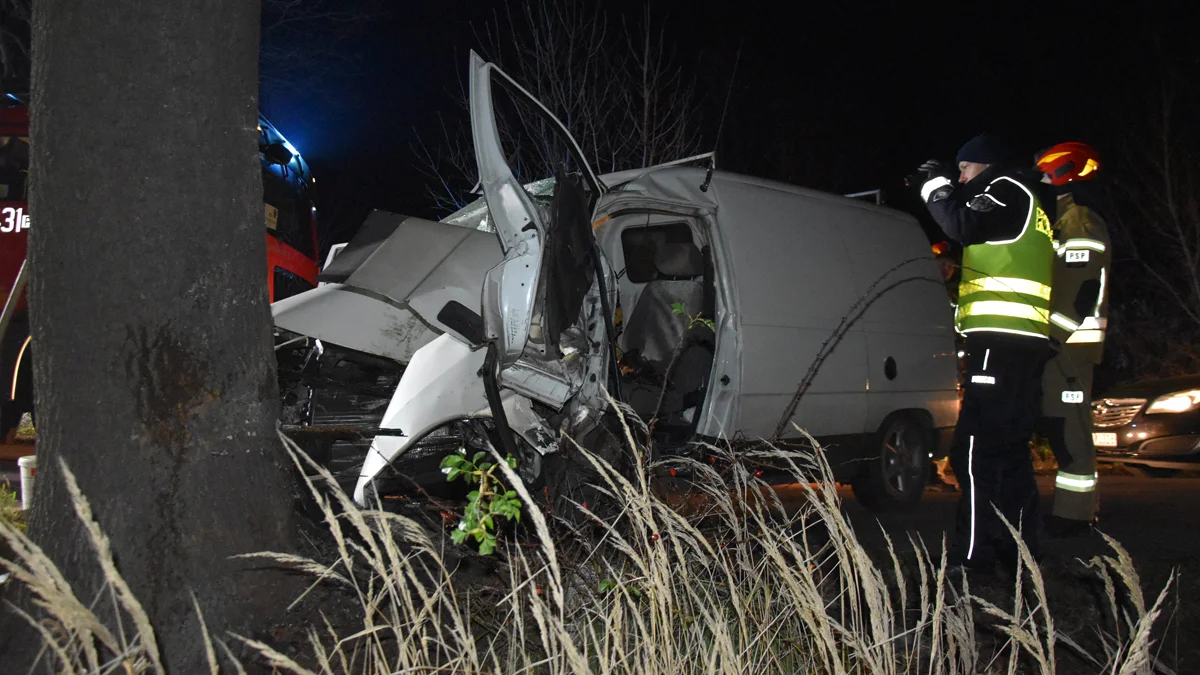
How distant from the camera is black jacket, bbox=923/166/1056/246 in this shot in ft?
12.9

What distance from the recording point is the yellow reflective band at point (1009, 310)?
400cm

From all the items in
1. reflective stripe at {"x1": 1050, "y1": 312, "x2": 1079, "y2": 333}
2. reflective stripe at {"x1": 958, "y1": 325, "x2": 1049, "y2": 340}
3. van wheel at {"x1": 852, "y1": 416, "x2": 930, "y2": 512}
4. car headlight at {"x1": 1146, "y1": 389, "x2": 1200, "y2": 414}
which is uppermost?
reflective stripe at {"x1": 1050, "y1": 312, "x2": 1079, "y2": 333}

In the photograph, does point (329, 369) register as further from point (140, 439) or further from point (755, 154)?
point (755, 154)

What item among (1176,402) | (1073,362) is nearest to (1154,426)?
(1176,402)

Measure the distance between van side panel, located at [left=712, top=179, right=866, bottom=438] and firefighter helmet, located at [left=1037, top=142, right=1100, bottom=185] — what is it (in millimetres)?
1281

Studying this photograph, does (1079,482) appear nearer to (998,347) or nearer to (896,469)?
(998,347)

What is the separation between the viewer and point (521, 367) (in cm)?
413

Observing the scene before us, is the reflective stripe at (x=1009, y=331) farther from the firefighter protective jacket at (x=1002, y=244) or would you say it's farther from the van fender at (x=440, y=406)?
the van fender at (x=440, y=406)

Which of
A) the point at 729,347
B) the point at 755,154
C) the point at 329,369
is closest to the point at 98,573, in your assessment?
the point at 329,369

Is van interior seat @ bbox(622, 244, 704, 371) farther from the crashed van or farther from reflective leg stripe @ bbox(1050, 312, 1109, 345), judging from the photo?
reflective leg stripe @ bbox(1050, 312, 1109, 345)

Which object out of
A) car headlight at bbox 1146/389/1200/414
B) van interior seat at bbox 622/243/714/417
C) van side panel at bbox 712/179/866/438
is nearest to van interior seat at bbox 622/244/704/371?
van interior seat at bbox 622/243/714/417

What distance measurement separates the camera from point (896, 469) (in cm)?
629

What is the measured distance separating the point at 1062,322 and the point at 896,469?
1.93 meters

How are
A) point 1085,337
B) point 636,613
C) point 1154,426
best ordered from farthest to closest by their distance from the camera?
point 1154,426 → point 1085,337 → point 636,613
